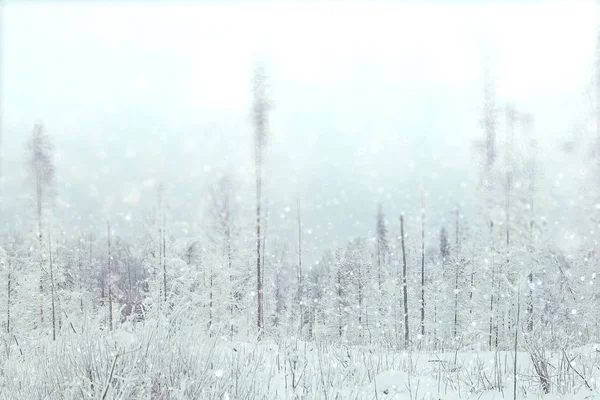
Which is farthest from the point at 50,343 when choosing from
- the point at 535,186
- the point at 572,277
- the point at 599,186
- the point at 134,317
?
the point at 535,186

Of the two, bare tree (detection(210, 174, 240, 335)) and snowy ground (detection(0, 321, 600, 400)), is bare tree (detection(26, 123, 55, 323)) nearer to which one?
bare tree (detection(210, 174, 240, 335))

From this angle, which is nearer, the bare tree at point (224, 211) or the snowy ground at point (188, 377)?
the snowy ground at point (188, 377)

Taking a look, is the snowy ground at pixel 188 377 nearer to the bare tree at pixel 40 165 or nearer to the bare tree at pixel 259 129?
the bare tree at pixel 259 129

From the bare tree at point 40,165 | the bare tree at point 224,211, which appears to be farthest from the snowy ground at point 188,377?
the bare tree at point 224,211

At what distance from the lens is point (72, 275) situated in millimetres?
28609

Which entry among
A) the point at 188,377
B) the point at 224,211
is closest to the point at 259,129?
the point at 224,211

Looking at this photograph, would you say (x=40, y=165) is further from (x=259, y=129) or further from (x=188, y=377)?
(x=188, y=377)

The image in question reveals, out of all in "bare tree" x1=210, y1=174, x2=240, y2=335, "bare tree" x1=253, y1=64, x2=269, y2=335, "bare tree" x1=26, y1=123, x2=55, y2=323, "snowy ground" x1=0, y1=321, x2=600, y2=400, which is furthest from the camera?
"bare tree" x1=210, y1=174, x2=240, y2=335

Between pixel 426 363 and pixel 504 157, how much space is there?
70.7ft

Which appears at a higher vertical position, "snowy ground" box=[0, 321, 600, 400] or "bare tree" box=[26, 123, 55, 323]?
"bare tree" box=[26, 123, 55, 323]

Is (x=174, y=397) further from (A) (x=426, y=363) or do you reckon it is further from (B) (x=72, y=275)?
(B) (x=72, y=275)

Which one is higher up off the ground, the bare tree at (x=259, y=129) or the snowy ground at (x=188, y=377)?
the bare tree at (x=259, y=129)

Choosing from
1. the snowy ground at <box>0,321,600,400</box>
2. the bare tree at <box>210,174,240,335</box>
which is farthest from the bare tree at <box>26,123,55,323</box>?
the snowy ground at <box>0,321,600,400</box>

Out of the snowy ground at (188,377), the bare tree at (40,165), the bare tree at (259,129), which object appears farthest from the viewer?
the bare tree at (40,165)
